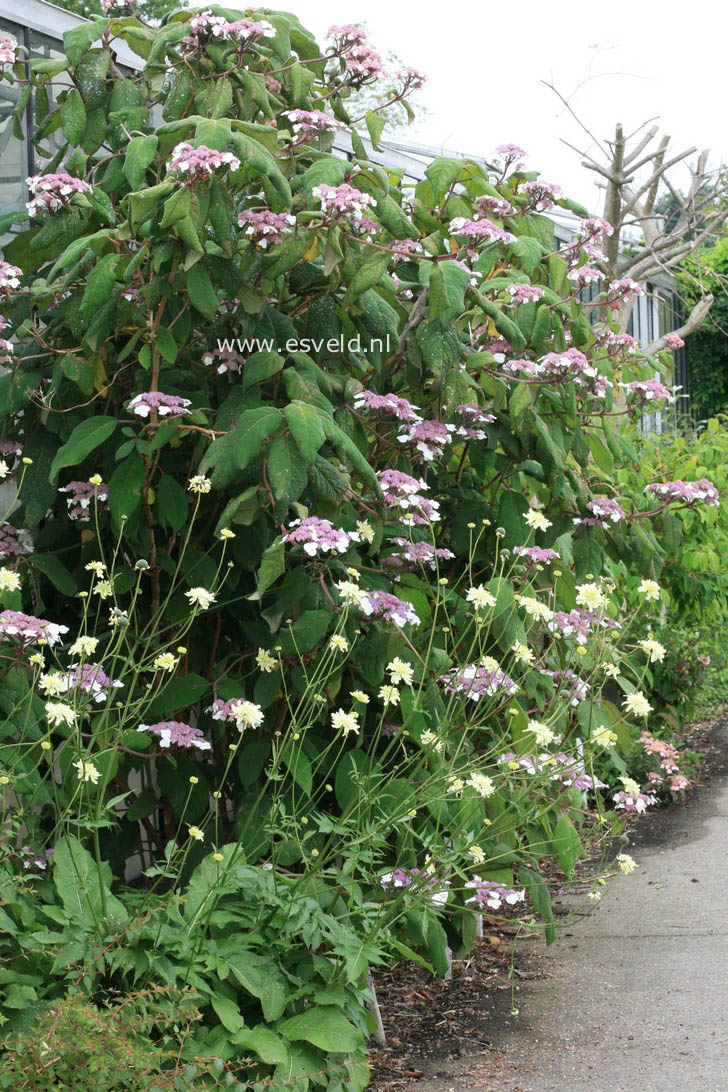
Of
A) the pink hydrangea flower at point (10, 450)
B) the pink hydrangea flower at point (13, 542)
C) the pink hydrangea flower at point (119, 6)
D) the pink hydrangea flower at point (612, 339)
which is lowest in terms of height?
the pink hydrangea flower at point (13, 542)

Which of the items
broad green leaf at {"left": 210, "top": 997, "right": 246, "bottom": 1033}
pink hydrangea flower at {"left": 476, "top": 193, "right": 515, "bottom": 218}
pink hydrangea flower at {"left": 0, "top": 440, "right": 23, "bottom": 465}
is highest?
pink hydrangea flower at {"left": 476, "top": 193, "right": 515, "bottom": 218}

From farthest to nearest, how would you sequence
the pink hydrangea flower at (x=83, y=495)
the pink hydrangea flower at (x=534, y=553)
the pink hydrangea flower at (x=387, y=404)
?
the pink hydrangea flower at (x=534, y=553), the pink hydrangea flower at (x=387, y=404), the pink hydrangea flower at (x=83, y=495)

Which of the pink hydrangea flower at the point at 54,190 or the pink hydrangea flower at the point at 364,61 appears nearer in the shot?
the pink hydrangea flower at the point at 54,190

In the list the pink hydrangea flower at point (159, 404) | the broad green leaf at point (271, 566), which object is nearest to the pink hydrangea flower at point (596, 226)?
the pink hydrangea flower at point (159, 404)

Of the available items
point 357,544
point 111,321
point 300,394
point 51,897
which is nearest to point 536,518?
point 357,544

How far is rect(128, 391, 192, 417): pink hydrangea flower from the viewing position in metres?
2.79

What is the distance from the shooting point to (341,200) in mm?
2715

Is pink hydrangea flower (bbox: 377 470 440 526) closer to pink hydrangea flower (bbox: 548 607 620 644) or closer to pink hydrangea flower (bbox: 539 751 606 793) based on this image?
pink hydrangea flower (bbox: 548 607 620 644)

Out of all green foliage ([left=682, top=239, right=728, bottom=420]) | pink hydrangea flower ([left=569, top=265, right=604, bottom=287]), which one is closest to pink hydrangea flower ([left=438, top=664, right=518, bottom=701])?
pink hydrangea flower ([left=569, top=265, right=604, bottom=287])

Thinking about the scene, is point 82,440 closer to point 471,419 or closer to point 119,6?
point 471,419

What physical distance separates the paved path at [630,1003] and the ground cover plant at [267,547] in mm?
338

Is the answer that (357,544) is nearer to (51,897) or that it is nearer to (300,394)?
(300,394)

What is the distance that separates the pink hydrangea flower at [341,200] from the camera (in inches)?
107

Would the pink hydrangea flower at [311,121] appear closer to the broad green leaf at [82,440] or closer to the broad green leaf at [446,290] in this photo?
Result: the broad green leaf at [446,290]
